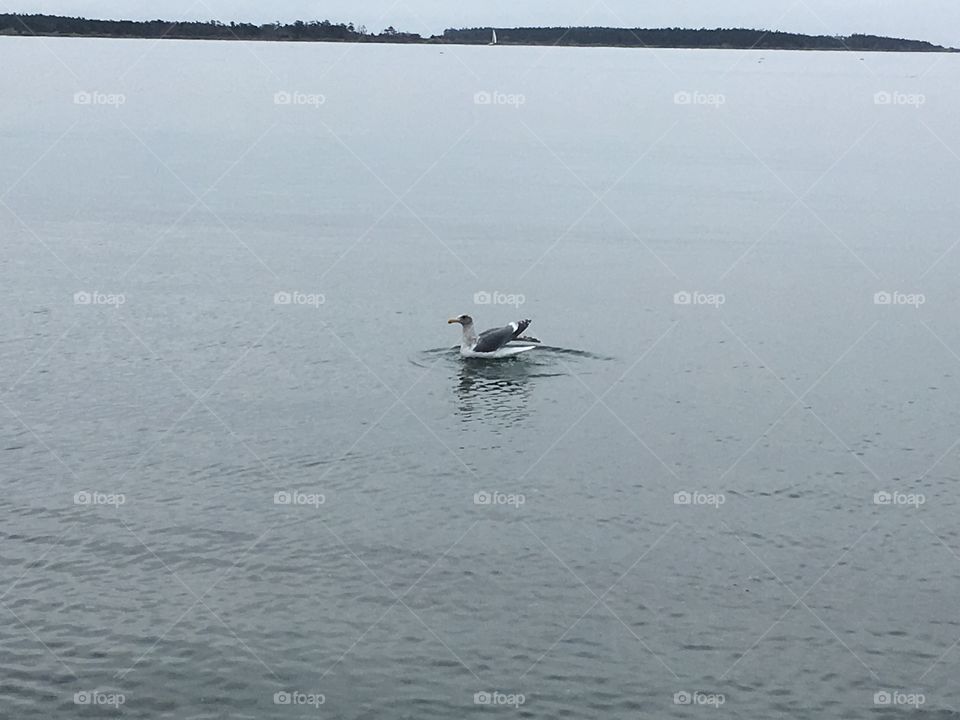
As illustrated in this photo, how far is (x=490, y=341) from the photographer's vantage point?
3684 cm

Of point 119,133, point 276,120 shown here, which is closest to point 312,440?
point 119,133

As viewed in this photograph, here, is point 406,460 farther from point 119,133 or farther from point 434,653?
point 119,133

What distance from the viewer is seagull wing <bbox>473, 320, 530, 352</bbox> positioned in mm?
36844

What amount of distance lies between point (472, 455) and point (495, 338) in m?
7.55

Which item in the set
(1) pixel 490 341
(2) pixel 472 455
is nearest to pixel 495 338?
(1) pixel 490 341

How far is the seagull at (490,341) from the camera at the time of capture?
3688cm

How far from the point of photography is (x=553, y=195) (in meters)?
65.6

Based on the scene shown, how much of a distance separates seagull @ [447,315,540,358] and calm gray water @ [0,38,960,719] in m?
0.61

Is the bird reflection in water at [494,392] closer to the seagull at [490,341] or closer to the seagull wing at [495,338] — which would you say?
the seagull at [490,341]

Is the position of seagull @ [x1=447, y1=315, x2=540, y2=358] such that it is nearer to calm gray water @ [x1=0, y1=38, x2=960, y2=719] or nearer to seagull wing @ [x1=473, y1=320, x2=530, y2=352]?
seagull wing @ [x1=473, y1=320, x2=530, y2=352]

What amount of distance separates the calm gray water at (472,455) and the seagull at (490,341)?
609 millimetres

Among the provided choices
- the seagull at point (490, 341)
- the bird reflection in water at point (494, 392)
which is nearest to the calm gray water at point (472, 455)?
the bird reflection in water at point (494, 392)

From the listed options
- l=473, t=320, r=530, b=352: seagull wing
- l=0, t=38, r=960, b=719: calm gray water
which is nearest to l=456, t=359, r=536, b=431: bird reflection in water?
l=0, t=38, r=960, b=719: calm gray water

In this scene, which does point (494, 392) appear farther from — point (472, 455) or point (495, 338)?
point (472, 455)
